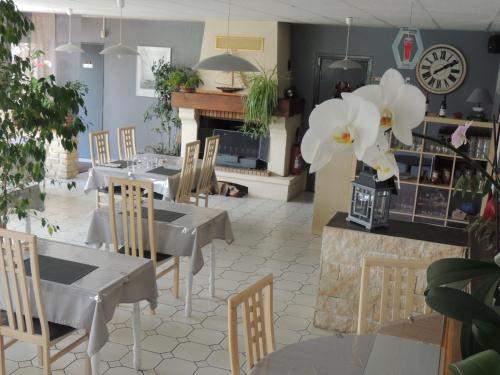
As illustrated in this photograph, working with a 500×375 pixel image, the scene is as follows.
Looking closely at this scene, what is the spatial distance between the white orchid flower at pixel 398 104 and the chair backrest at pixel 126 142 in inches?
252

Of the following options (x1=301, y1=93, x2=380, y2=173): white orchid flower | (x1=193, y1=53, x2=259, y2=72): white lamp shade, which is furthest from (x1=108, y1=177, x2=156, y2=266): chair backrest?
(x1=301, y1=93, x2=380, y2=173): white orchid flower

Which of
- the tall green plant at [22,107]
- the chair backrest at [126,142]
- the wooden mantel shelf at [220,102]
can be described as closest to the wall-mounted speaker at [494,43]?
the wooden mantel shelf at [220,102]

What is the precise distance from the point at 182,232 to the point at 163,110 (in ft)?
16.8

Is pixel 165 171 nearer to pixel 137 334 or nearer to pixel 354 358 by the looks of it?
pixel 137 334

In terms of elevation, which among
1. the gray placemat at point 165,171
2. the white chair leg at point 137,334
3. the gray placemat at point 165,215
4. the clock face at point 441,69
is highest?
the clock face at point 441,69

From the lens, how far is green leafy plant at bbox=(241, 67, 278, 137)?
7.74m

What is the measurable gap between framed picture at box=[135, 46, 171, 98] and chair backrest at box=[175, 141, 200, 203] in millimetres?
3384

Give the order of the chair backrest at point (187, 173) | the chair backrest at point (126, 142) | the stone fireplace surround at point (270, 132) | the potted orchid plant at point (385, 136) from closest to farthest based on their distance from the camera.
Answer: the potted orchid plant at point (385, 136) → the chair backrest at point (187, 173) → the chair backrest at point (126, 142) → the stone fireplace surround at point (270, 132)

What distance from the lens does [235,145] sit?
8.58 m

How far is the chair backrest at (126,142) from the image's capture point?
7.11 meters

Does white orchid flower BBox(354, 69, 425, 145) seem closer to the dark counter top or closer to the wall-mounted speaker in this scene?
the dark counter top

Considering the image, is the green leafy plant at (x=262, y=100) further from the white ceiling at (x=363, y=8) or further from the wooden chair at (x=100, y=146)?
the wooden chair at (x=100, y=146)

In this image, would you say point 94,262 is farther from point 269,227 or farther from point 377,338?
point 269,227

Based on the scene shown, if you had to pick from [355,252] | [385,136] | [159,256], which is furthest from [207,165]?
[385,136]
